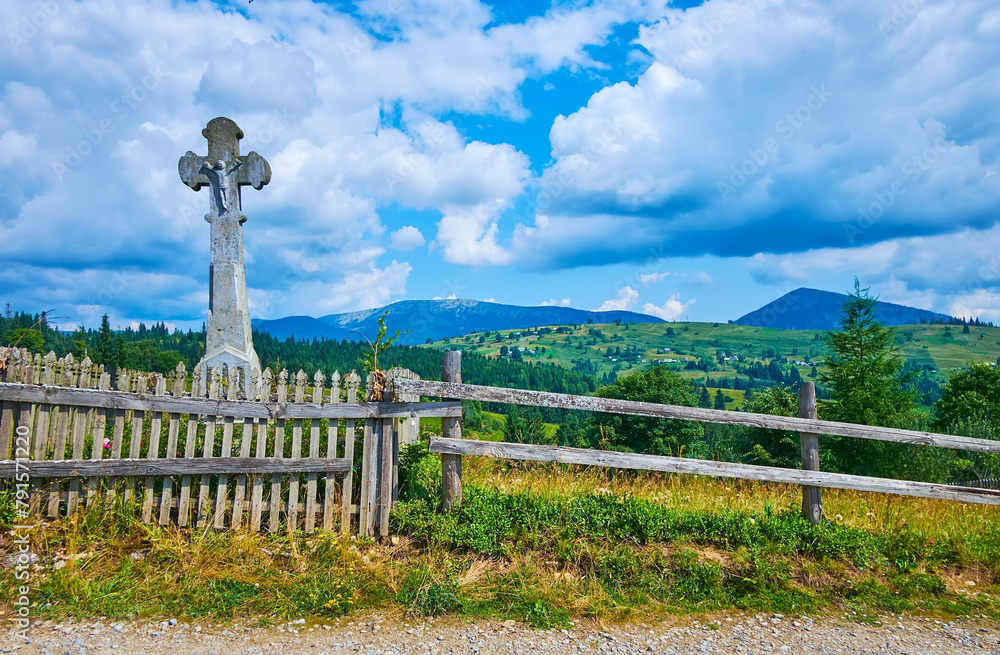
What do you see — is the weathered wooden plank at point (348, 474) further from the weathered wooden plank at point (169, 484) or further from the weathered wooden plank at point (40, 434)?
the weathered wooden plank at point (40, 434)

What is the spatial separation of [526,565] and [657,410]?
7.75 feet

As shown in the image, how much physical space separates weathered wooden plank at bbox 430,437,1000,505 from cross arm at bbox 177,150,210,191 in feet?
26.8

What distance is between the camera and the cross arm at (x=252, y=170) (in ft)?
35.5

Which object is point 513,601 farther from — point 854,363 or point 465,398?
point 854,363

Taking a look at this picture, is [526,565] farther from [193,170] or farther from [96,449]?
[193,170]

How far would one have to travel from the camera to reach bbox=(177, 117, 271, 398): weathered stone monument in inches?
406

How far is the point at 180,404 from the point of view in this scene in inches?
236

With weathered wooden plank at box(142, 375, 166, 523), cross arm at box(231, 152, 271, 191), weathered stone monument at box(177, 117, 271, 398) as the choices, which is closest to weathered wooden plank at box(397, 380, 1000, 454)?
weathered wooden plank at box(142, 375, 166, 523)

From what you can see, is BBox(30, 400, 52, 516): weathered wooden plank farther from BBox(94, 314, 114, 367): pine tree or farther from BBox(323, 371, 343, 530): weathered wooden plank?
BBox(94, 314, 114, 367): pine tree

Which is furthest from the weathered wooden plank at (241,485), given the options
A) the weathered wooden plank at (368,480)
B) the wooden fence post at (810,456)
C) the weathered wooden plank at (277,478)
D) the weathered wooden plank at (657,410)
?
the wooden fence post at (810,456)

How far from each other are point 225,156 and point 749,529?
11.1 m
